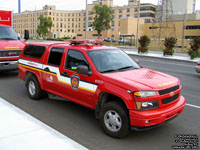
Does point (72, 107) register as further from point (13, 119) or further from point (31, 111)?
point (13, 119)

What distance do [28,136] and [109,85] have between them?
6.05 ft

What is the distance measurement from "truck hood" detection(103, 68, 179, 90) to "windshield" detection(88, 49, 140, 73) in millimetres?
300

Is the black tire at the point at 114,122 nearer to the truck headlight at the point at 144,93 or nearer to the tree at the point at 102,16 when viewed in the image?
the truck headlight at the point at 144,93

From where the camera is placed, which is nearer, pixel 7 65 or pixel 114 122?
pixel 114 122

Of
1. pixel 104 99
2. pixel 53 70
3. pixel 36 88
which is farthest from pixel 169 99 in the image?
pixel 36 88

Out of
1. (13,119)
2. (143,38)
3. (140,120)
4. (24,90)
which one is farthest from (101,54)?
(143,38)

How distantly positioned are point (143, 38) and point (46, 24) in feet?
218

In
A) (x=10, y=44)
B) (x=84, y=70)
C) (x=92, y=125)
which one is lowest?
(x=92, y=125)

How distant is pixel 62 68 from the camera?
5.88 meters

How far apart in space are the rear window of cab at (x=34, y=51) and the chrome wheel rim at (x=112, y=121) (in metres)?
3.21

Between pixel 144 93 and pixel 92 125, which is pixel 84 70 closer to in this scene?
pixel 92 125

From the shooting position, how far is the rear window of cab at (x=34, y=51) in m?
6.90

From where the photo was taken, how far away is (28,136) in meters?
4.39

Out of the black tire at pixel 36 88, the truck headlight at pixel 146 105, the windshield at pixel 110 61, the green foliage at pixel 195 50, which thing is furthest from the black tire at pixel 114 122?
the green foliage at pixel 195 50
